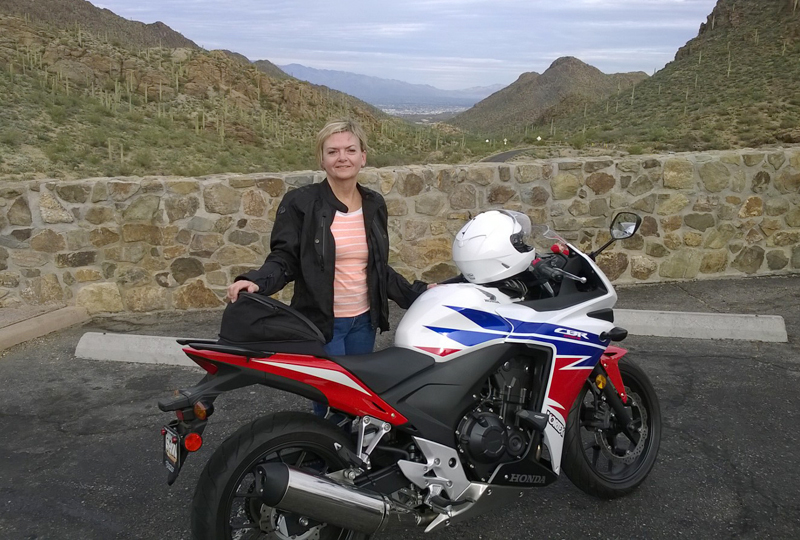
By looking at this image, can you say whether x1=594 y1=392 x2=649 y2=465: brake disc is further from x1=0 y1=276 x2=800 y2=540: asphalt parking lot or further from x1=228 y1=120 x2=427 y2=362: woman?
x1=228 y1=120 x2=427 y2=362: woman

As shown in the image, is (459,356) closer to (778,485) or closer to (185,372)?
(778,485)

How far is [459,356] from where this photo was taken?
284 cm

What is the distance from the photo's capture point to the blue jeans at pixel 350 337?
337cm

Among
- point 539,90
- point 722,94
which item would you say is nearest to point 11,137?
point 722,94

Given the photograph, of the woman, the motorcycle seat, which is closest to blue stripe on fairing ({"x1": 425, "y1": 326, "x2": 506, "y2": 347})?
the motorcycle seat

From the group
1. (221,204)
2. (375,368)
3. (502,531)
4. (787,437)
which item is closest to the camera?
(375,368)

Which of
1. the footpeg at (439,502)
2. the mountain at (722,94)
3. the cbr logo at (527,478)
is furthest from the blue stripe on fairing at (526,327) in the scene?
the mountain at (722,94)

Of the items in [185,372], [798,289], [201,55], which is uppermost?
[201,55]

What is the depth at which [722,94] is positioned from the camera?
99.7 feet

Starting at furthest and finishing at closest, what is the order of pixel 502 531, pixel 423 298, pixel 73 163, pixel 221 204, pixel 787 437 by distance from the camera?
1. pixel 73 163
2. pixel 221 204
3. pixel 787 437
4. pixel 502 531
5. pixel 423 298

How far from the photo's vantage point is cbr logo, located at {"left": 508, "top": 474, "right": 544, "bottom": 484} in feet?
9.86

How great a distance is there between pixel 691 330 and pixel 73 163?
20.8 meters

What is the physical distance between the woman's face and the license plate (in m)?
1.36

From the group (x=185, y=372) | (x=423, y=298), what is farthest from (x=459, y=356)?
(x=185, y=372)
